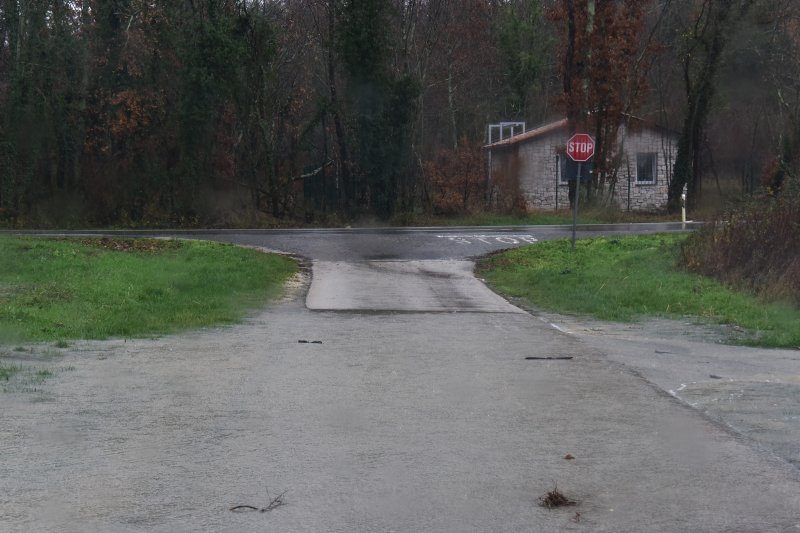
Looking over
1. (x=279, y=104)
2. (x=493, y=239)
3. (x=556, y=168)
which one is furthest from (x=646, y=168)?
(x=493, y=239)

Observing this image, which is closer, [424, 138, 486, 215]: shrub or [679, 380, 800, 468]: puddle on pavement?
[679, 380, 800, 468]: puddle on pavement

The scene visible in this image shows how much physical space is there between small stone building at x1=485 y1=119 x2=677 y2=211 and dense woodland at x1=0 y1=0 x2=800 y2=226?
7.29 feet

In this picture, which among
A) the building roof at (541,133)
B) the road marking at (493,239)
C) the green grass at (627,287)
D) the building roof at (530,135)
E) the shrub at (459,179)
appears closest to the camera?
the green grass at (627,287)

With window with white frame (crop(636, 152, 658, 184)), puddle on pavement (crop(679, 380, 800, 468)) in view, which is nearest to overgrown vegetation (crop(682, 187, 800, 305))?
puddle on pavement (crop(679, 380, 800, 468))

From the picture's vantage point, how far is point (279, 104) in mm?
43531

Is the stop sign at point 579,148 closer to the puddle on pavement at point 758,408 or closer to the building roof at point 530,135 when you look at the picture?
the building roof at point 530,135

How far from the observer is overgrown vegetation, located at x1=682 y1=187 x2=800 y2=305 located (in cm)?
1752

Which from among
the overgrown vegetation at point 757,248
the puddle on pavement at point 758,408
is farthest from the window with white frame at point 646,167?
the puddle on pavement at point 758,408

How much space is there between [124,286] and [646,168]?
36948 mm

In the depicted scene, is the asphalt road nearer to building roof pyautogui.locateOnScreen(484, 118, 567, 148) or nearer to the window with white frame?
building roof pyautogui.locateOnScreen(484, 118, 567, 148)

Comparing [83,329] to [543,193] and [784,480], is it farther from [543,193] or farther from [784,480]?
[543,193]

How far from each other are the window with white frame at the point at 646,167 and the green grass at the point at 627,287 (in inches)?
876

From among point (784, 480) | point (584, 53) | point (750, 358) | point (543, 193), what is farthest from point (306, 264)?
point (543, 193)

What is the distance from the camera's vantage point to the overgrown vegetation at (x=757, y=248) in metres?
17.5
